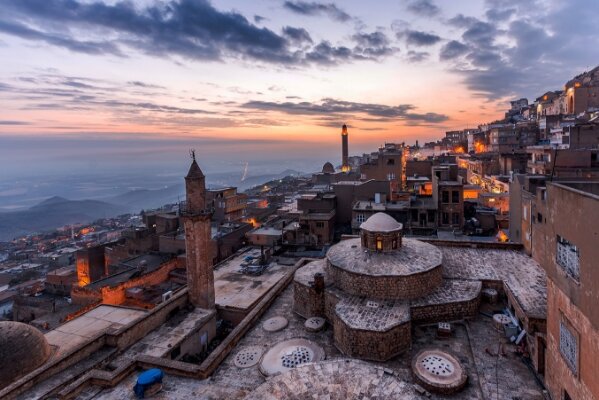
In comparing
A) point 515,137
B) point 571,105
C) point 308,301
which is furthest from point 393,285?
point 571,105

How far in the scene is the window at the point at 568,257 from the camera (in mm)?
8109

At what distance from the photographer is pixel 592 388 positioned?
7629 millimetres

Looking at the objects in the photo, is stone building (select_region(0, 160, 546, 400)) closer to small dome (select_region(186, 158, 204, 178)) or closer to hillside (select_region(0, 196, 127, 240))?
small dome (select_region(186, 158, 204, 178))

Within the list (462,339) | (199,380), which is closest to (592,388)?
(462,339)

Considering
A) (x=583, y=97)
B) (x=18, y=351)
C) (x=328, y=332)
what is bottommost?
(x=328, y=332)

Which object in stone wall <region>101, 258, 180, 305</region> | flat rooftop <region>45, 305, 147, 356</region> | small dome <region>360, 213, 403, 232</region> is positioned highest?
small dome <region>360, 213, 403, 232</region>

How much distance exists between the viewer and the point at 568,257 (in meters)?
8.51

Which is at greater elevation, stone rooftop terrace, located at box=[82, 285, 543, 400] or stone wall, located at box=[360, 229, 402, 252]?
stone wall, located at box=[360, 229, 402, 252]

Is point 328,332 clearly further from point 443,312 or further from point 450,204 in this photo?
point 450,204

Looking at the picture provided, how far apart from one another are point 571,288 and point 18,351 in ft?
66.8

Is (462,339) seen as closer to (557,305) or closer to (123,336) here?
(557,305)

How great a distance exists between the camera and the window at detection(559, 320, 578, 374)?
8.45m

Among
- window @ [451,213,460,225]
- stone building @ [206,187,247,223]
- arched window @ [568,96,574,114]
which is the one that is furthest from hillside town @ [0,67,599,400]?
arched window @ [568,96,574,114]

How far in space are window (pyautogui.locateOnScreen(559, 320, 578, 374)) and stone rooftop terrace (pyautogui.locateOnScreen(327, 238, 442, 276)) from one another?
7215mm
